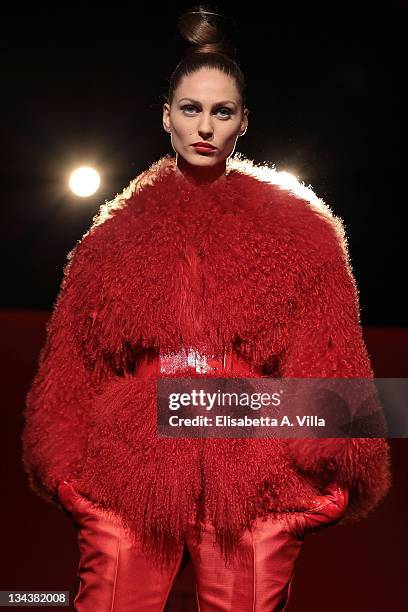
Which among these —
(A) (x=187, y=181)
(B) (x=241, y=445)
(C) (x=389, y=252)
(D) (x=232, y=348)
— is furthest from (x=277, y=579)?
(C) (x=389, y=252)

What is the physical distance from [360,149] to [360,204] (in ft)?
0.32

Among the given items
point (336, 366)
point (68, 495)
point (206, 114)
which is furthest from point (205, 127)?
point (68, 495)

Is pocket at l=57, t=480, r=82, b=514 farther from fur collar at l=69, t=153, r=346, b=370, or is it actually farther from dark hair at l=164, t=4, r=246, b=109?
dark hair at l=164, t=4, r=246, b=109

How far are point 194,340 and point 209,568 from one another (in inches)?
11.6

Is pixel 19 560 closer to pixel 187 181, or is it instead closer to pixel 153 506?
pixel 153 506

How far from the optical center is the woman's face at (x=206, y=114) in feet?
3.91

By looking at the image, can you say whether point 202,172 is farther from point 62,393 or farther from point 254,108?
point 62,393

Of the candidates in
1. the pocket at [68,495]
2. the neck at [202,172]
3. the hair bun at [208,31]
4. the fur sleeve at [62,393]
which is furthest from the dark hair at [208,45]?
the pocket at [68,495]

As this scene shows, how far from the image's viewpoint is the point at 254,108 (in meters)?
1.42

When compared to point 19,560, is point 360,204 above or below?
above

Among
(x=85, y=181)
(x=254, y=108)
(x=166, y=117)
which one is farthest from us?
(x=85, y=181)

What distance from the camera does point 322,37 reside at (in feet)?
4.64

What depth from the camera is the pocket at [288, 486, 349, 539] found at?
42.3 inches

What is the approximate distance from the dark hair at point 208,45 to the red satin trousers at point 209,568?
610 millimetres
